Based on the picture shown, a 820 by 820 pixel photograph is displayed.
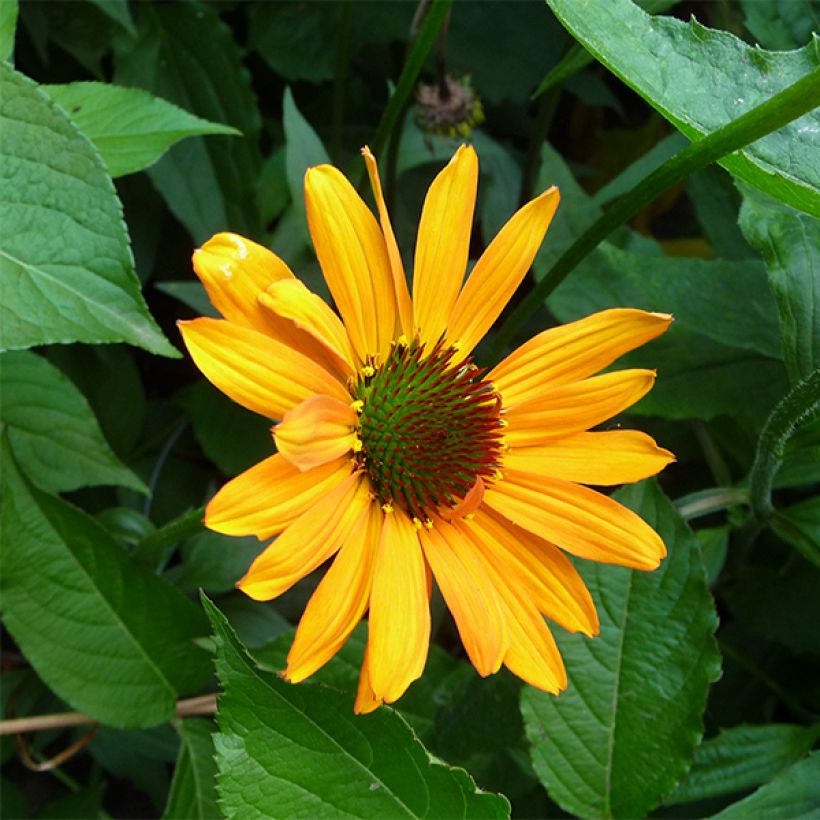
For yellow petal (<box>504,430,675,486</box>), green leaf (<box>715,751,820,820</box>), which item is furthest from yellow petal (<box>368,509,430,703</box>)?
green leaf (<box>715,751,820,820</box>)

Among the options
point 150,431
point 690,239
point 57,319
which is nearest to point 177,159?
point 150,431

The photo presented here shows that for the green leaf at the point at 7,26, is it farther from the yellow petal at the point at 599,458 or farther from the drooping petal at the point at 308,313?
the yellow petal at the point at 599,458

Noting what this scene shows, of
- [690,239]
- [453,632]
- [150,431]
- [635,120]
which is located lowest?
[453,632]

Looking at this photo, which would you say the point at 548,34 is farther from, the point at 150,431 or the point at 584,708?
the point at 584,708

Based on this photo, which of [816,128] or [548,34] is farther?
[548,34]

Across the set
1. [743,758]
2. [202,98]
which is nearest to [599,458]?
[743,758]

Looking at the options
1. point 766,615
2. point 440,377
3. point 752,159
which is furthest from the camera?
point 766,615

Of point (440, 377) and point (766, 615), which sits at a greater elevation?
point (440, 377)
